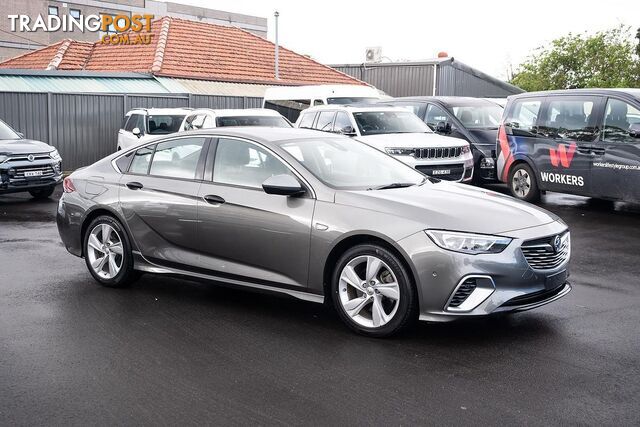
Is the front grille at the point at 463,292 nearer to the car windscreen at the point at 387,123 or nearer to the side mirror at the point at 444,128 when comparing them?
the car windscreen at the point at 387,123

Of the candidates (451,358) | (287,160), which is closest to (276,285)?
(287,160)

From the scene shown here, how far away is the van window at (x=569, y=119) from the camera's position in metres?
12.2

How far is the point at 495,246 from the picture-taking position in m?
5.45

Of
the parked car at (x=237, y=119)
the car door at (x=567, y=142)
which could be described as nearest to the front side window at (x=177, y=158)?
the car door at (x=567, y=142)

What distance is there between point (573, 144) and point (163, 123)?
9743 millimetres

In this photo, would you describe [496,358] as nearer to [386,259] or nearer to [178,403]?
[386,259]

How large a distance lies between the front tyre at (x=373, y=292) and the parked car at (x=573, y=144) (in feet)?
23.9

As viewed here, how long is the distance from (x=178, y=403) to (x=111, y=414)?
0.38 meters

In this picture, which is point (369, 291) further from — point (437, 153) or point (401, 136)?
point (401, 136)

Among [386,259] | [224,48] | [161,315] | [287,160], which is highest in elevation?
[224,48]

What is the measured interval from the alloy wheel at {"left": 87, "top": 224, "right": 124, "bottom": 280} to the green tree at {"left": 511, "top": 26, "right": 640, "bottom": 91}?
4828 centimetres

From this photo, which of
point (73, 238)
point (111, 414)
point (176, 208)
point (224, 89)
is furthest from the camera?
point (224, 89)

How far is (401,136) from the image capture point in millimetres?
14203

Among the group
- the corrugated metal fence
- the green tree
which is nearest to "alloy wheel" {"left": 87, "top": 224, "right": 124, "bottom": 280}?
the corrugated metal fence
